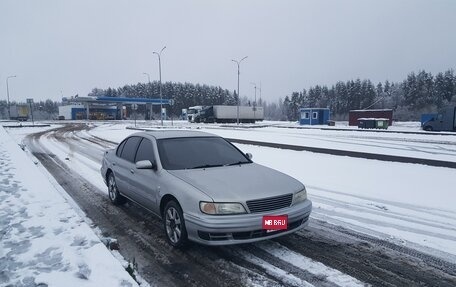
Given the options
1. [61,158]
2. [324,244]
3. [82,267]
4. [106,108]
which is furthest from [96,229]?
[106,108]

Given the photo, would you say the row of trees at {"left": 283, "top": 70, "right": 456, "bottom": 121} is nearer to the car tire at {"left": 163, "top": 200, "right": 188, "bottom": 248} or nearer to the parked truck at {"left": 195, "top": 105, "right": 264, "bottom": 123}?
the parked truck at {"left": 195, "top": 105, "right": 264, "bottom": 123}

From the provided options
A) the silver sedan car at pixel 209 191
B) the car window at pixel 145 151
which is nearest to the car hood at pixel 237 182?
the silver sedan car at pixel 209 191

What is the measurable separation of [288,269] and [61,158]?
1256 cm

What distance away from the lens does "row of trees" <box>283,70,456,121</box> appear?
87.9m

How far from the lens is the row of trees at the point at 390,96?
289ft

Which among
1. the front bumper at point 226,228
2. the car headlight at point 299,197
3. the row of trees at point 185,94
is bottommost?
the front bumper at point 226,228

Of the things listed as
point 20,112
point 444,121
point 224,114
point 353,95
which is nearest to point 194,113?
point 224,114

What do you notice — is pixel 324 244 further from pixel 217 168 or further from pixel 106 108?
pixel 106 108

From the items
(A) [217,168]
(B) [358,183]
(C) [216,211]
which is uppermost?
(A) [217,168]

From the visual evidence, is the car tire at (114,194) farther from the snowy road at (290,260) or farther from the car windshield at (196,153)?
the car windshield at (196,153)

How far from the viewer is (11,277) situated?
145 inches

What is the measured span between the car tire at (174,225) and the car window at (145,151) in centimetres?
105

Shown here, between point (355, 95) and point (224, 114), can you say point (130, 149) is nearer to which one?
point (224, 114)

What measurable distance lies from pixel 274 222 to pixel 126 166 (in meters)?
3.34
